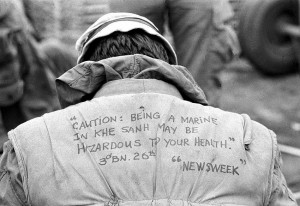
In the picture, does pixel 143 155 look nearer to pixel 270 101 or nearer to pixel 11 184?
pixel 11 184

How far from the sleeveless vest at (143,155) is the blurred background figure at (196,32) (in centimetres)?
256

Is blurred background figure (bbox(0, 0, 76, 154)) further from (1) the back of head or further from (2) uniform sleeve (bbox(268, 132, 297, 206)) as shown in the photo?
(2) uniform sleeve (bbox(268, 132, 297, 206))

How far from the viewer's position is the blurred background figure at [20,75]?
4.48m

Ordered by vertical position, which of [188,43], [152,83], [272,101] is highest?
[152,83]

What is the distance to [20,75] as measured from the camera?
4625 mm

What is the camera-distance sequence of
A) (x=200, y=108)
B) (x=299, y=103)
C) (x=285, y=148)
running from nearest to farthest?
(x=200, y=108)
(x=285, y=148)
(x=299, y=103)

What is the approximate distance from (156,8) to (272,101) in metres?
2.99

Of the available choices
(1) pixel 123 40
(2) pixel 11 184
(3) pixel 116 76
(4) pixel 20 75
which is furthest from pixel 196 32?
(2) pixel 11 184

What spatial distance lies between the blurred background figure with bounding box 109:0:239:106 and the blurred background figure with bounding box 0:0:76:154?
1.88 ft

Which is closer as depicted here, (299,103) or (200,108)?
(200,108)

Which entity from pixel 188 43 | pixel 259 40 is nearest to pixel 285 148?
pixel 188 43

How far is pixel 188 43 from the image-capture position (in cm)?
482

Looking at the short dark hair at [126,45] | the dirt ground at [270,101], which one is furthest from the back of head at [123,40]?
the dirt ground at [270,101]

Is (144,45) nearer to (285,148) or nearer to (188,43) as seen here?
(188,43)
